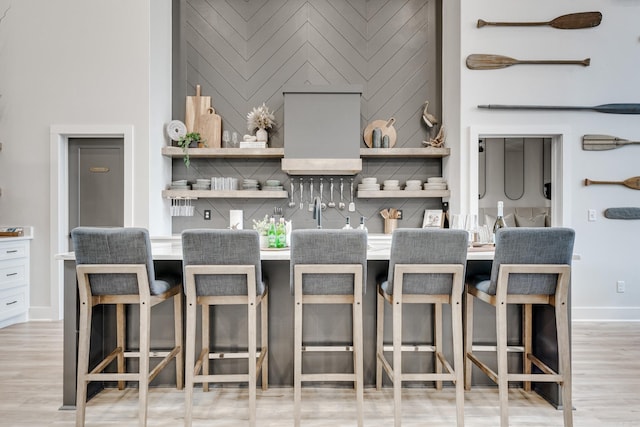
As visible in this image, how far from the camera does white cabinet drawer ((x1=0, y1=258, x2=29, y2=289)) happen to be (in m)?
3.84

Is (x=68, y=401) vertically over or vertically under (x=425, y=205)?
under

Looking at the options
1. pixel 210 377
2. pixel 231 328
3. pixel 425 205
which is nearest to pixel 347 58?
pixel 425 205

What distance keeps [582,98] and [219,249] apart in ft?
13.4

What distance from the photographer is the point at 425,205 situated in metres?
4.68

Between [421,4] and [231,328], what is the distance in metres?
4.21

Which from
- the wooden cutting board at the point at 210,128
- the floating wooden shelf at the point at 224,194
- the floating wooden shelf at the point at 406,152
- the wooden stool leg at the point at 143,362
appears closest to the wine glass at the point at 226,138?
the wooden cutting board at the point at 210,128

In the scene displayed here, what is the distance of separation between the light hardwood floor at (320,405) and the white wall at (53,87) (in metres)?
1.89

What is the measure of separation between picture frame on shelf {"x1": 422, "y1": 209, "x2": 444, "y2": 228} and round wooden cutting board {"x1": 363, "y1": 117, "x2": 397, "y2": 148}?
0.88 meters

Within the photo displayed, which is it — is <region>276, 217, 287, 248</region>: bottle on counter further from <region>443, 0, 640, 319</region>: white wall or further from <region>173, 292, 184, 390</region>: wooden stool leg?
<region>443, 0, 640, 319</region>: white wall

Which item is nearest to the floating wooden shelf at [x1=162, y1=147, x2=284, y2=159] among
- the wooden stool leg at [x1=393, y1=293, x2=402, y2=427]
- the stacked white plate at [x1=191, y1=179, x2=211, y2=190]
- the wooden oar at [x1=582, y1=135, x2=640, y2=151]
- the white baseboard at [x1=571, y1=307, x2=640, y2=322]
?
the stacked white plate at [x1=191, y1=179, x2=211, y2=190]

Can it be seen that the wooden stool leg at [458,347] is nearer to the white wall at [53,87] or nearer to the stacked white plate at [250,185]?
the stacked white plate at [250,185]

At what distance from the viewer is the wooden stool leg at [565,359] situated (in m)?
2.04

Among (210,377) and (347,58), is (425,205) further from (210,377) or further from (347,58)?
(210,377)

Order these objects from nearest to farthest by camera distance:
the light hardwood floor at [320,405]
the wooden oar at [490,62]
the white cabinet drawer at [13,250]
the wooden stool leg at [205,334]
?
Result: the light hardwood floor at [320,405], the wooden stool leg at [205,334], the white cabinet drawer at [13,250], the wooden oar at [490,62]
